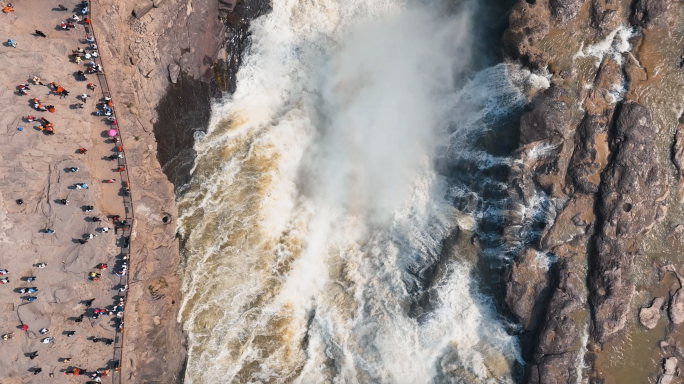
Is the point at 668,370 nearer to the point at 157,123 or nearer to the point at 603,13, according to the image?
the point at 603,13

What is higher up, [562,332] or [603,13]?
[603,13]

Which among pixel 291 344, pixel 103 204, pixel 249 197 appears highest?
pixel 249 197

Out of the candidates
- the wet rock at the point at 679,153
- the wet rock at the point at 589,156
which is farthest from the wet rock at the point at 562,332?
the wet rock at the point at 679,153

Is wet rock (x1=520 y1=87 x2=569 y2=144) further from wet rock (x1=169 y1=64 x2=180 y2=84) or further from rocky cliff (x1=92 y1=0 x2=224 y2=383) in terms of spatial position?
rocky cliff (x1=92 y1=0 x2=224 y2=383)

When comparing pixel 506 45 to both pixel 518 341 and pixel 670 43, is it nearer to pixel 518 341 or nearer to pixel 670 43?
pixel 670 43

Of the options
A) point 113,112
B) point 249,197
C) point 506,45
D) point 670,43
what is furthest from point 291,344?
point 670,43

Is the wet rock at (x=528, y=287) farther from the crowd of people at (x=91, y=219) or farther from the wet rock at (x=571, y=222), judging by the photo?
the crowd of people at (x=91, y=219)

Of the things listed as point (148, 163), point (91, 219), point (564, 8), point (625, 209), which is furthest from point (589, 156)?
point (91, 219)
